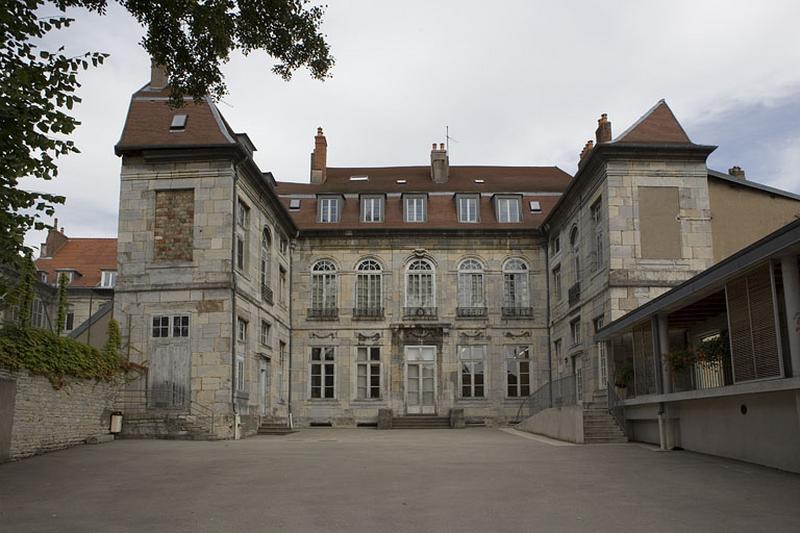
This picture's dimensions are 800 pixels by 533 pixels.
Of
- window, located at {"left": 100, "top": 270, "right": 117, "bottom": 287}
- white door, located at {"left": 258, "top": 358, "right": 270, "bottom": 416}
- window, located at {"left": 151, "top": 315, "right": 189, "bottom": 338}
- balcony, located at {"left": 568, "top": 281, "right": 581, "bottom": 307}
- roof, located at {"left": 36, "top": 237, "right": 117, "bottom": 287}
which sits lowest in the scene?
white door, located at {"left": 258, "top": 358, "right": 270, "bottom": 416}

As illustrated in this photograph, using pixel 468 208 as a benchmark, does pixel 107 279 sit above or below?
below

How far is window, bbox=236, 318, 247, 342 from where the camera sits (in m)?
21.5

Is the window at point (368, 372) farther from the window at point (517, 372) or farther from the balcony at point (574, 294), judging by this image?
the balcony at point (574, 294)

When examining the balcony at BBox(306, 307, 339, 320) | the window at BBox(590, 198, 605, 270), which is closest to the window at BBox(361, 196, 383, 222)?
the balcony at BBox(306, 307, 339, 320)

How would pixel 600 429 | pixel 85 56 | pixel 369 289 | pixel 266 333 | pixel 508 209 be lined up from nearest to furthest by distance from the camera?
pixel 85 56, pixel 600 429, pixel 266 333, pixel 369 289, pixel 508 209

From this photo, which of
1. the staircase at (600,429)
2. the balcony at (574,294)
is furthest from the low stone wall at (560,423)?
the balcony at (574,294)

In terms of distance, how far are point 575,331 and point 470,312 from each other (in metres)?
5.28

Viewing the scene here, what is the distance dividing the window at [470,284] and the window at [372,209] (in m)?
3.65

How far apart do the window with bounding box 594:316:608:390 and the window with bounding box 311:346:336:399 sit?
35.4ft

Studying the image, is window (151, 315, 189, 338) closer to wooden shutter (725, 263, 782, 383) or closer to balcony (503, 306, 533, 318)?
balcony (503, 306, 533, 318)

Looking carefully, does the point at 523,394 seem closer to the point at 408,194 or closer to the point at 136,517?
the point at 408,194

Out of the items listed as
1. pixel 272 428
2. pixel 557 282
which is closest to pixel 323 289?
pixel 272 428

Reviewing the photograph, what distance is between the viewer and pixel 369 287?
29.5 metres

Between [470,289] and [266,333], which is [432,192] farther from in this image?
[266,333]
